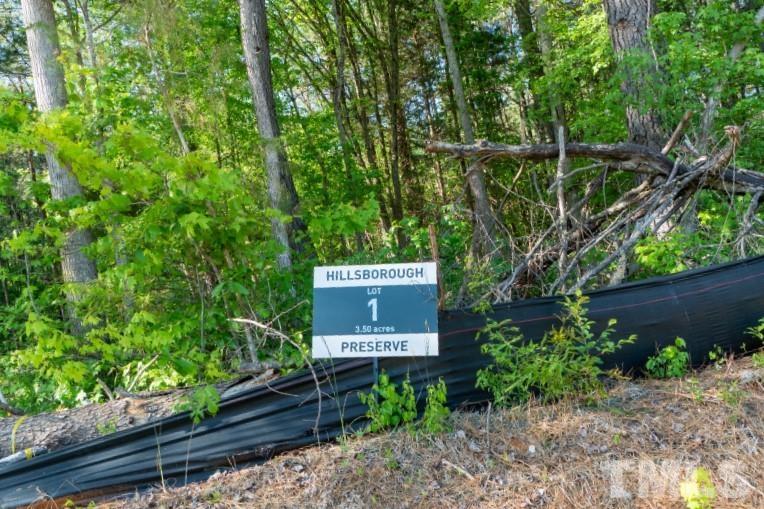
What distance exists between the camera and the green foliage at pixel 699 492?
8.60 feet

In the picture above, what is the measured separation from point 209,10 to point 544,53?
6.32 m

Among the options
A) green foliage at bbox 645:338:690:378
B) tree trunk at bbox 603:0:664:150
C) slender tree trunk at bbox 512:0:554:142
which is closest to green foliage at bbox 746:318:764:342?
green foliage at bbox 645:338:690:378

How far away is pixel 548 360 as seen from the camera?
12.1 feet

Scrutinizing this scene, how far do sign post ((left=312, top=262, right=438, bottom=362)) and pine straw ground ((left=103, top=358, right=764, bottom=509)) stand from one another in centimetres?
56

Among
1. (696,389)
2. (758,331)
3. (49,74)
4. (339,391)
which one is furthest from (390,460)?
(49,74)

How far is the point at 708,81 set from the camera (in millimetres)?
6863

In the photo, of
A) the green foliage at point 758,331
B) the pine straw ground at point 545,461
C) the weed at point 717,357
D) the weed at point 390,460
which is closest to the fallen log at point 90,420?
the pine straw ground at point 545,461

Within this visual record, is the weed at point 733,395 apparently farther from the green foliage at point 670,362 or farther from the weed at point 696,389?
the green foliage at point 670,362

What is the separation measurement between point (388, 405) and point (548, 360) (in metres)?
1.07

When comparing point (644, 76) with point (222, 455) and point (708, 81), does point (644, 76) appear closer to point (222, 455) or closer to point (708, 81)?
point (708, 81)

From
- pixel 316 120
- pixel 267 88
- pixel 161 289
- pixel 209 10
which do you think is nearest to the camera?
pixel 161 289

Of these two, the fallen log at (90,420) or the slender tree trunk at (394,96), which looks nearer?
the fallen log at (90,420)

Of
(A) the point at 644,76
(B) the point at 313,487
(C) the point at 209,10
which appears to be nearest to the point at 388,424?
(B) the point at 313,487

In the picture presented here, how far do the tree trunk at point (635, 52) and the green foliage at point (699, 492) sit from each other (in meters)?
5.32
